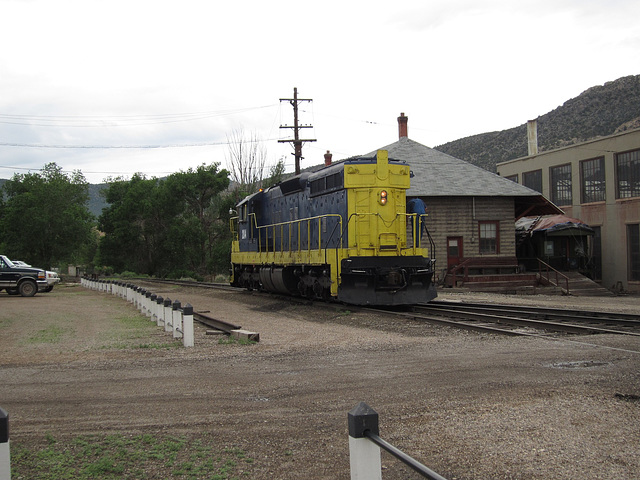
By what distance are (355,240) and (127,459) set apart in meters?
11.5

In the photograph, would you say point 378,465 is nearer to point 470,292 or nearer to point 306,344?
point 306,344

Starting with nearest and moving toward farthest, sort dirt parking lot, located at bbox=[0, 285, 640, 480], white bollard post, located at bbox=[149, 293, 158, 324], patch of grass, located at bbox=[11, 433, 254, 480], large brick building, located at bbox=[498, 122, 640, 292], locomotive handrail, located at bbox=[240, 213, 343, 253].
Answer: patch of grass, located at bbox=[11, 433, 254, 480] < dirt parking lot, located at bbox=[0, 285, 640, 480] < white bollard post, located at bbox=[149, 293, 158, 324] < locomotive handrail, located at bbox=[240, 213, 343, 253] < large brick building, located at bbox=[498, 122, 640, 292]

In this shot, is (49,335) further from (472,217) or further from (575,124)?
(575,124)

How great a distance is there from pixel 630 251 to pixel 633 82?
60498mm

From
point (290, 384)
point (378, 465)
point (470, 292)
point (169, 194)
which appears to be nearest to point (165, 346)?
point (290, 384)

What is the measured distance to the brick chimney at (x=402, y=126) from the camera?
1387 inches

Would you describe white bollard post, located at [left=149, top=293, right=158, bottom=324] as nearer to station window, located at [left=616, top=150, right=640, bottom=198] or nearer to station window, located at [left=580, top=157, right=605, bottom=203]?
station window, located at [left=616, top=150, right=640, bottom=198]

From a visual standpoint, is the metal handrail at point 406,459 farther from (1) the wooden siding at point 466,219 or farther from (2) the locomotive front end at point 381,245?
(1) the wooden siding at point 466,219

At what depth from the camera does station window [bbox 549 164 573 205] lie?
37.1 m

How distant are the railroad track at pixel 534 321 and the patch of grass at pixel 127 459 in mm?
7377

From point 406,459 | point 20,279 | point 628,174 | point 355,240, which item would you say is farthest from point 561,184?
point 406,459

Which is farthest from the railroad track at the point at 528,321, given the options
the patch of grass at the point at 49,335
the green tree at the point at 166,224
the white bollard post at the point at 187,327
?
the green tree at the point at 166,224

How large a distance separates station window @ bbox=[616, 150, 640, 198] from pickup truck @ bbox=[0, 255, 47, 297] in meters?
29.1

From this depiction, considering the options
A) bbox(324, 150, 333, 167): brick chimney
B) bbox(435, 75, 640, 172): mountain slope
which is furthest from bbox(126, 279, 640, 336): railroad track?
bbox(435, 75, 640, 172): mountain slope
